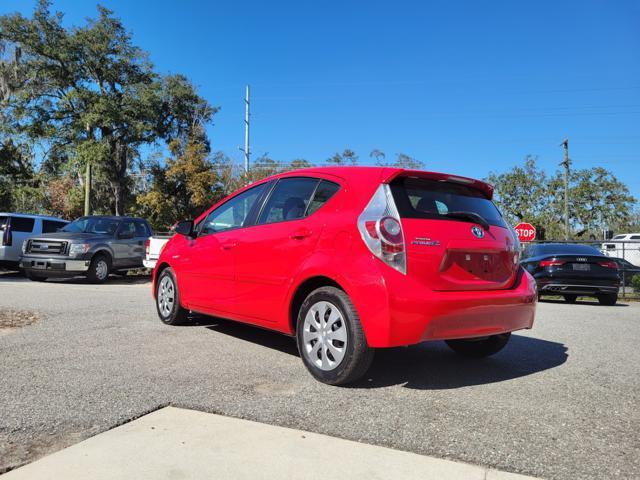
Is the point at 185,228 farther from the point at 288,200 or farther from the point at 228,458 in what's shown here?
the point at 228,458

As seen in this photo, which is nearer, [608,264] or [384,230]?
[384,230]

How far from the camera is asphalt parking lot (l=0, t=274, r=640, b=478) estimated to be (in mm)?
2979

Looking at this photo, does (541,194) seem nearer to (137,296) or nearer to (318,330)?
(137,296)

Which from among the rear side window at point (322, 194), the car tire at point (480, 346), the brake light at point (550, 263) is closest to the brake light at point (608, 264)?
the brake light at point (550, 263)

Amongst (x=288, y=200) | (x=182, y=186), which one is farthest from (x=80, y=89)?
(x=288, y=200)

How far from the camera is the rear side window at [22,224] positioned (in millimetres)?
14922

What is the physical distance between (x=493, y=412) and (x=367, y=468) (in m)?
1.32

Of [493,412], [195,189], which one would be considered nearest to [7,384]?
[493,412]

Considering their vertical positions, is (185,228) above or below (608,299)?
above

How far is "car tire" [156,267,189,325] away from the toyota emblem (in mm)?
3727

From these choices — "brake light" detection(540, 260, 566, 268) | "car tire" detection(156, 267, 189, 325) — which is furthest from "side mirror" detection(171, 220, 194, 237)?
"brake light" detection(540, 260, 566, 268)

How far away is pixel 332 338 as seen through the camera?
409 centimetres

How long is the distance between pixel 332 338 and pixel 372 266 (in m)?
0.70

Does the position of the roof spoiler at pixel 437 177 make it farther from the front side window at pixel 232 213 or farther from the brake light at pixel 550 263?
the brake light at pixel 550 263
